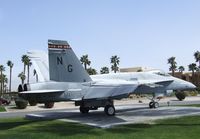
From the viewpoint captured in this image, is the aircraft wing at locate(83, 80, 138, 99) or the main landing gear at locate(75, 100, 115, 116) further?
the main landing gear at locate(75, 100, 115, 116)

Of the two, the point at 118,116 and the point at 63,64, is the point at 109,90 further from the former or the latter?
the point at 63,64

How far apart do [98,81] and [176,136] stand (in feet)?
35.3

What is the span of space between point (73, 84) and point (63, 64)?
1446 mm

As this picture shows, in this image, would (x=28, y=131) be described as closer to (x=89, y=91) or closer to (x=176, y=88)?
(x=89, y=91)

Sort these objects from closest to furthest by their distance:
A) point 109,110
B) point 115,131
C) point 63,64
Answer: point 115,131, point 63,64, point 109,110

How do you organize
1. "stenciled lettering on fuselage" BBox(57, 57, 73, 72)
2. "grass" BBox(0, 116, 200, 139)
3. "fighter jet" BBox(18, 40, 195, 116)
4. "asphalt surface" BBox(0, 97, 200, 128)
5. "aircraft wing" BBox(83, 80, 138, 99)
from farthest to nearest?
"aircraft wing" BBox(83, 80, 138, 99) < "stenciled lettering on fuselage" BBox(57, 57, 73, 72) < "fighter jet" BBox(18, 40, 195, 116) < "asphalt surface" BBox(0, 97, 200, 128) < "grass" BBox(0, 116, 200, 139)

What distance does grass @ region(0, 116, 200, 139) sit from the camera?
15.3m

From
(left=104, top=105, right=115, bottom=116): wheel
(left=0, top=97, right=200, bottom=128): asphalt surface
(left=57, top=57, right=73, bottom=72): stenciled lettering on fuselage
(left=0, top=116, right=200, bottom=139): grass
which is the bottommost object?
(left=0, top=116, right=200, bottom=139): grass

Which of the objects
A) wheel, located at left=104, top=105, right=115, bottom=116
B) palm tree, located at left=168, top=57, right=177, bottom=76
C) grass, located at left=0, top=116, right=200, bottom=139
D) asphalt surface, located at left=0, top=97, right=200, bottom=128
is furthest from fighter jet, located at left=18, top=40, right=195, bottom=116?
palm tree, located at left=168, top=57, right=177, bottom=76

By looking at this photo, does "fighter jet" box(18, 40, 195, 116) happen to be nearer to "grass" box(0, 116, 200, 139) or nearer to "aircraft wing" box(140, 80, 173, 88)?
"aircraft wing" box(140, 80, 173, 88)

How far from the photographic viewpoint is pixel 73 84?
75.4 feet

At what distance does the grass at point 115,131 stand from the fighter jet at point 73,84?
109 inches

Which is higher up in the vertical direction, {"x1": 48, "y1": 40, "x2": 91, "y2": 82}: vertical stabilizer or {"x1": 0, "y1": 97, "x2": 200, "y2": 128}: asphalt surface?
{"x1": 48, "y1": 40, "x2": 91, "y2": 82}: vertical stabilizer

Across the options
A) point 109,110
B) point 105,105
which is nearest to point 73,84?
point 105,105
